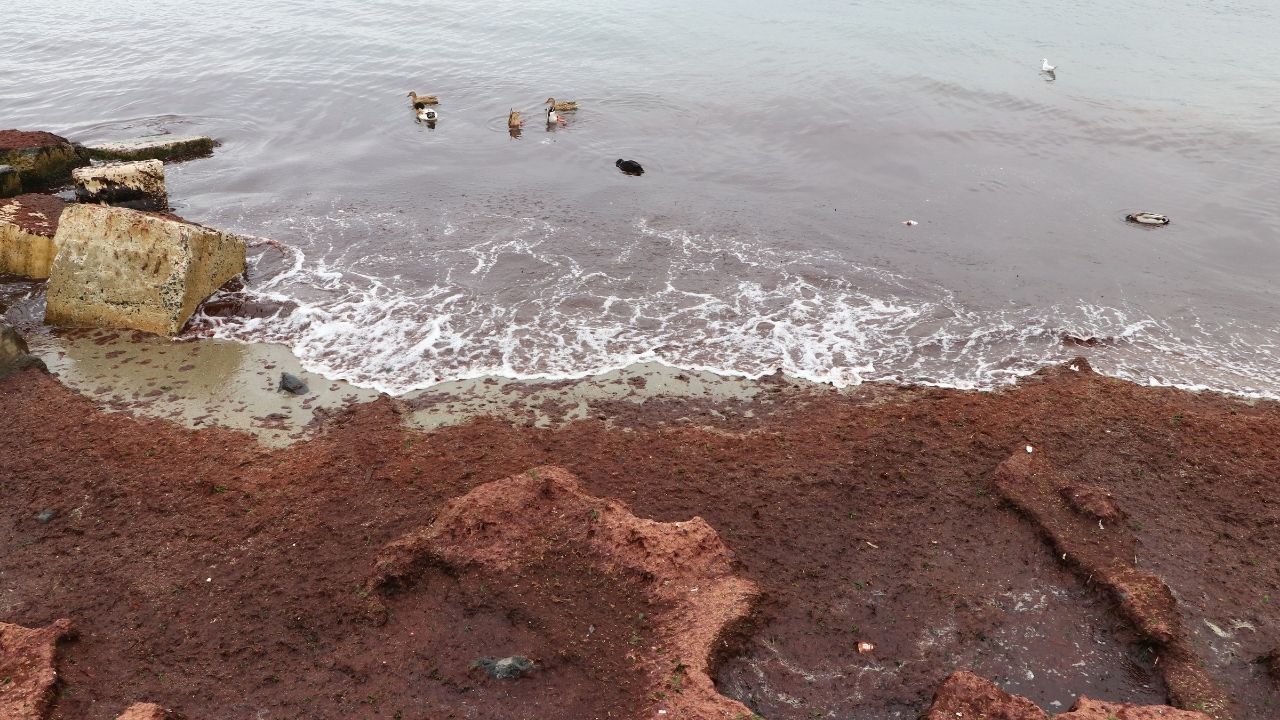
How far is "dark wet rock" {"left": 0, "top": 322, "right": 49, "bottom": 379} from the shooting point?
359 inches

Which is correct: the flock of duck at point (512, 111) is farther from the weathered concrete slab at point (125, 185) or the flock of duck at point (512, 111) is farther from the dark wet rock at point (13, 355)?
the dark wet rock at point (13, 355)

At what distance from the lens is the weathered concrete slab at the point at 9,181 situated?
14.3 m

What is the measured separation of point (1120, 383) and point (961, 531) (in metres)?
4.10

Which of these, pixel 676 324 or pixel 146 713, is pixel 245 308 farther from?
pixel 146 713

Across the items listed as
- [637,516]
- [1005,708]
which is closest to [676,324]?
[637,516]

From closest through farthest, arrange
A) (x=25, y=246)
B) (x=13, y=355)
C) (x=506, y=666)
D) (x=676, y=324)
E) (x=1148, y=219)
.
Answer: (x=506, y=666), (x=13, y=355), (x=676, y=324), (x=25, y=246), (x=1148, y=219)

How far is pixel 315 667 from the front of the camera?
585 centimetres

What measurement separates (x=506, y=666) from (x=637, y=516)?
2012 millimetres

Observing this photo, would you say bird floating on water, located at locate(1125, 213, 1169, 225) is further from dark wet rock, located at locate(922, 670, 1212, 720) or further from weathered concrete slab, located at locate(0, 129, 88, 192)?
weathered concrete slab, located at locate(0, 129, 88, 192)

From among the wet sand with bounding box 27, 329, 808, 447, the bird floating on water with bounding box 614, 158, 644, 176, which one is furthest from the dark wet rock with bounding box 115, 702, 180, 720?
the bird floating on water with bounding box 614, 158, 644, 176

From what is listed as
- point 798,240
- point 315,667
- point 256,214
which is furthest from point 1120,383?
point 256,214

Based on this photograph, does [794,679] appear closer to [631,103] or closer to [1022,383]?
[1022,383]

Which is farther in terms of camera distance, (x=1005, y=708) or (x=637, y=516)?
(x=637, y=516)

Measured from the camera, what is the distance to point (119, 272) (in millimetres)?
10477
